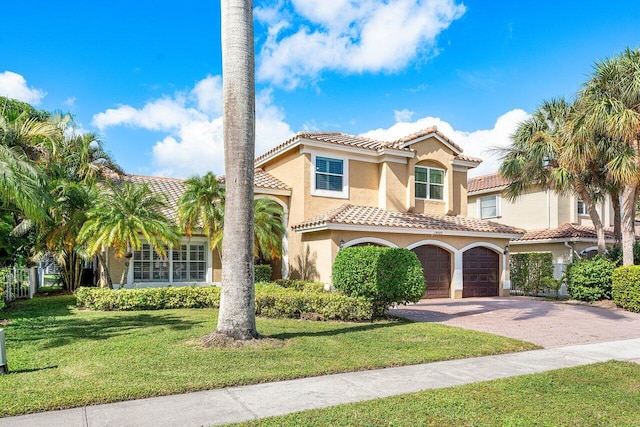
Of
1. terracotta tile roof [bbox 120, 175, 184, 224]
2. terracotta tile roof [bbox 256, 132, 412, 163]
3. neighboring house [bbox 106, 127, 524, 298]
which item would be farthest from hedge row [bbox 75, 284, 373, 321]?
terracotta tile roof [bbox 256, 132, 412, 163]

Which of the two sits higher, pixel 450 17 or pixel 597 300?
pixel 450 17

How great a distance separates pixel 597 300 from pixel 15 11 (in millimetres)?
24636

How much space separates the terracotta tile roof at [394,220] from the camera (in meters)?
18.8

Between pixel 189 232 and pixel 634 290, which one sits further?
pixel 189 232

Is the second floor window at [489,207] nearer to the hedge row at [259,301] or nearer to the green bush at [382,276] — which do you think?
the green bush at [382,276]

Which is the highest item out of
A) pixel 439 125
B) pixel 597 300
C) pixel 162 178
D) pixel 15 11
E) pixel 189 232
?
pixel 15 11

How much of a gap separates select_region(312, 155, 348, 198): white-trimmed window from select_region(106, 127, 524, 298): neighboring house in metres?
0.05

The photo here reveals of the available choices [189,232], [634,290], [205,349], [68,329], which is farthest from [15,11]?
[634,290]

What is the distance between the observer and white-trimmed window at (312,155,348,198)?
20.8 metres

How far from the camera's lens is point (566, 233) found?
24891mm

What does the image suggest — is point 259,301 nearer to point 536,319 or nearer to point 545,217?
point 536,319

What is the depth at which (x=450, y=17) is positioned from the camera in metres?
16.1

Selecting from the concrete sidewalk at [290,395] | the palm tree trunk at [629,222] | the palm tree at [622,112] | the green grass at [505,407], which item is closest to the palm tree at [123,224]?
the concrete sidewalk at [290,395]

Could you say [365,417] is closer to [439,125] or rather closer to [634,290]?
[634,290]
